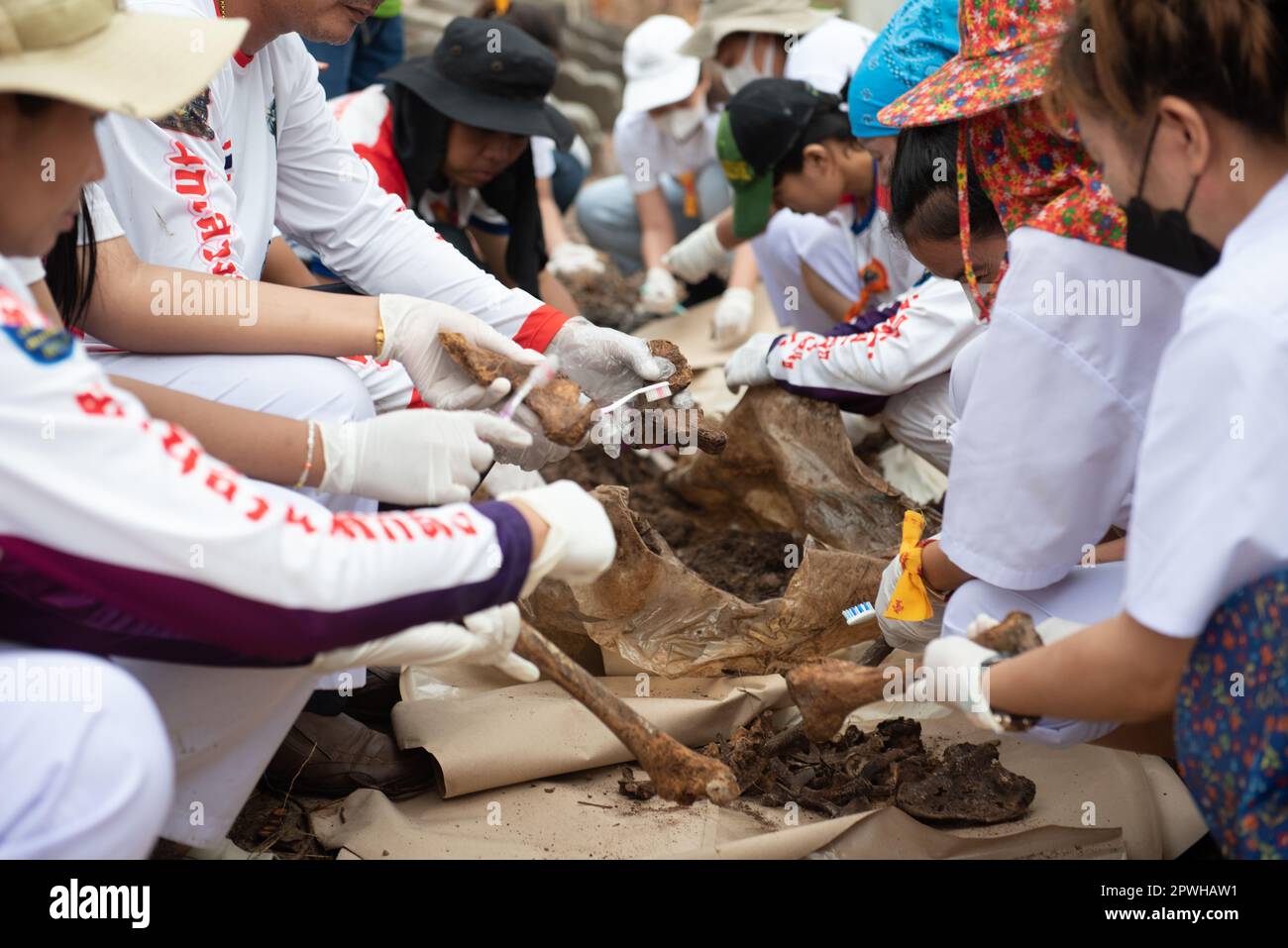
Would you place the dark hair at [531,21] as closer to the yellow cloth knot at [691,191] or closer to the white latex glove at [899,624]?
the yellow cloth knot at [691,191]

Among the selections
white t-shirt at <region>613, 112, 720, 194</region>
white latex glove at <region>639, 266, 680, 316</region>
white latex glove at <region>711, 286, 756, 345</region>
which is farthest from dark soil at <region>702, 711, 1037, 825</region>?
white t-shirt at <region>613, 112, 720, 194</region>

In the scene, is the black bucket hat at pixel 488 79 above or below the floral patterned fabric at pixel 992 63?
below

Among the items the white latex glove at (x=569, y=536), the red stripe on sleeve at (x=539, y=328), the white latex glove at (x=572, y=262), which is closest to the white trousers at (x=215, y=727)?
the white latex glove at (x=569, y=536)

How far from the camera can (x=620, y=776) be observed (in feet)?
6.86

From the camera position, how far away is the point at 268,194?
2.46 meters

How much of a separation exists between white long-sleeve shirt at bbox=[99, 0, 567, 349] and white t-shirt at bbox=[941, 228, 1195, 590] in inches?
39.7

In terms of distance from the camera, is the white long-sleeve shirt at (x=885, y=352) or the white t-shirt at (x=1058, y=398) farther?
the white long-sleeve shirt at (x=885, y=352)

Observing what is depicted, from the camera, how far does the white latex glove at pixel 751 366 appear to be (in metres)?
2.94

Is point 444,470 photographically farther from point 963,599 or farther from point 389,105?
point 389,105

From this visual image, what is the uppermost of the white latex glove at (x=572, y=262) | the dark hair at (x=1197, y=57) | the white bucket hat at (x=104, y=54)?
the dark hair at (x=1197, y=57)

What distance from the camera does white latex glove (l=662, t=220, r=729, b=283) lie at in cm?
425

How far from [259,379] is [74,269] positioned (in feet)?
1.06

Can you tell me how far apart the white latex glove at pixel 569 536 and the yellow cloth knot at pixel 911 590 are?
654 mm

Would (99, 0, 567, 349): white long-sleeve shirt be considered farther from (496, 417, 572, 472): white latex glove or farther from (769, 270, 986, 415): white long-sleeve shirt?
(769, 270, 986, 415): white long-sleeve shirt
